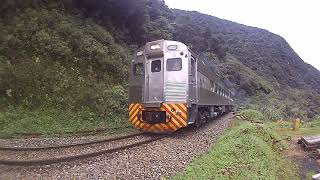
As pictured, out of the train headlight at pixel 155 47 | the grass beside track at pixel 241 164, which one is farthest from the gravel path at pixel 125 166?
the train headlight at pixel 155 47

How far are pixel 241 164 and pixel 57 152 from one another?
511 cm

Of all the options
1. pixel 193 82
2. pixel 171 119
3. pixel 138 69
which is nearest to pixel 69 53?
pixel 138 69

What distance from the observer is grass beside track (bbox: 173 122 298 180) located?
6.92 m

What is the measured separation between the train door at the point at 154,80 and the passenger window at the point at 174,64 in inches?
12.6

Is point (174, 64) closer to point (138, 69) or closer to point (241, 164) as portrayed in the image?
point (138, 69)

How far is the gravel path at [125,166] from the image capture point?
7016 mm

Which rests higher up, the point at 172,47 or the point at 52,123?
the point at 172,47

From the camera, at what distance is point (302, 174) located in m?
8.45

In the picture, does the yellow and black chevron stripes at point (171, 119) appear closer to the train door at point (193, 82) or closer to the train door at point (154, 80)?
the train door at point (154, 80)

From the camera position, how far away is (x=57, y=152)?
9.36 m

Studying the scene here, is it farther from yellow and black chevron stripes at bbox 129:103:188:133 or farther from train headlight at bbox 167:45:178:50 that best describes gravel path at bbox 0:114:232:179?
train headlight at bbox 167:45:178:50

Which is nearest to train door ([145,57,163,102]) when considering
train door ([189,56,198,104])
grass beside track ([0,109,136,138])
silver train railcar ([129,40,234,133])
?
silver train railcar ([129,40,234,133])

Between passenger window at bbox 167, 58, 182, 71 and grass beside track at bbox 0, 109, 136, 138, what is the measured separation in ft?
10.9

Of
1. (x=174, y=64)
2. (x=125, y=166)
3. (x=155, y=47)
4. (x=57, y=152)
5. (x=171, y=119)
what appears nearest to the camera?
(x=125, y=166)
